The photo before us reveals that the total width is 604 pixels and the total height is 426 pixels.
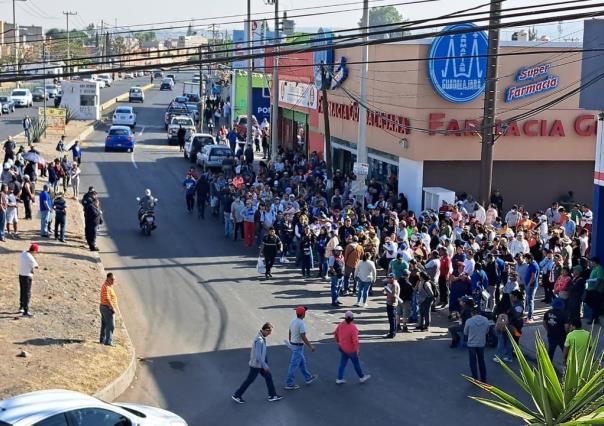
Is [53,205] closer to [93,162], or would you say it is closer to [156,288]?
[156,288]

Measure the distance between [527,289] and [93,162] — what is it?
31.3 metres

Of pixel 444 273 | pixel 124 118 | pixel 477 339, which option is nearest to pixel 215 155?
pixel 444 273

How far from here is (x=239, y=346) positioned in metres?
19.1

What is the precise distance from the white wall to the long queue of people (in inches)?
23.1

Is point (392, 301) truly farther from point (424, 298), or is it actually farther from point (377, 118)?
point (377, 118)

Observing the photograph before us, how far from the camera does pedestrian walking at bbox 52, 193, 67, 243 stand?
26359mm

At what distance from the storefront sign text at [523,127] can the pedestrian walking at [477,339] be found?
15841 millimetres

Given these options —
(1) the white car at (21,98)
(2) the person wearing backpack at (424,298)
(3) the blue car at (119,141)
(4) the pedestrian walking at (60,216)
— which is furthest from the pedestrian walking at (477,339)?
(1) the white car at (21,98)

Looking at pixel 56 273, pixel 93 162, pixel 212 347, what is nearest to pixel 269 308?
pixel 212 347

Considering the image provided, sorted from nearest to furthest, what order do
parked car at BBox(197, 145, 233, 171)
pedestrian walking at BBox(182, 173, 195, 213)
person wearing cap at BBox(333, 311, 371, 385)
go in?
person wearing cap at BBox(333, 311, 371, 385) < pedestrian walking at BBox(182, 173, 195, 213) < parked car at BBox(197, 145, 233, 171)

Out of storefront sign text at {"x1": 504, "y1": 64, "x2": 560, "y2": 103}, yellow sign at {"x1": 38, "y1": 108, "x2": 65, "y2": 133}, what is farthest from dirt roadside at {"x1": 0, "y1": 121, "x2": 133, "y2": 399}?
yellow sign at {"x1": 38, "y1": 108, "x2": 65, "y2": 133}

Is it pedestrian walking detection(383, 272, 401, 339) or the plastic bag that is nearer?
pedestrian walking detection(383, 272, 401, 339)

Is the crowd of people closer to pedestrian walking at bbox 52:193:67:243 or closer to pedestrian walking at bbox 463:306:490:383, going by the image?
pedestrian walking at bbox 463:306:490:383

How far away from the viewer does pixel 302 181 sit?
36.5 meters
